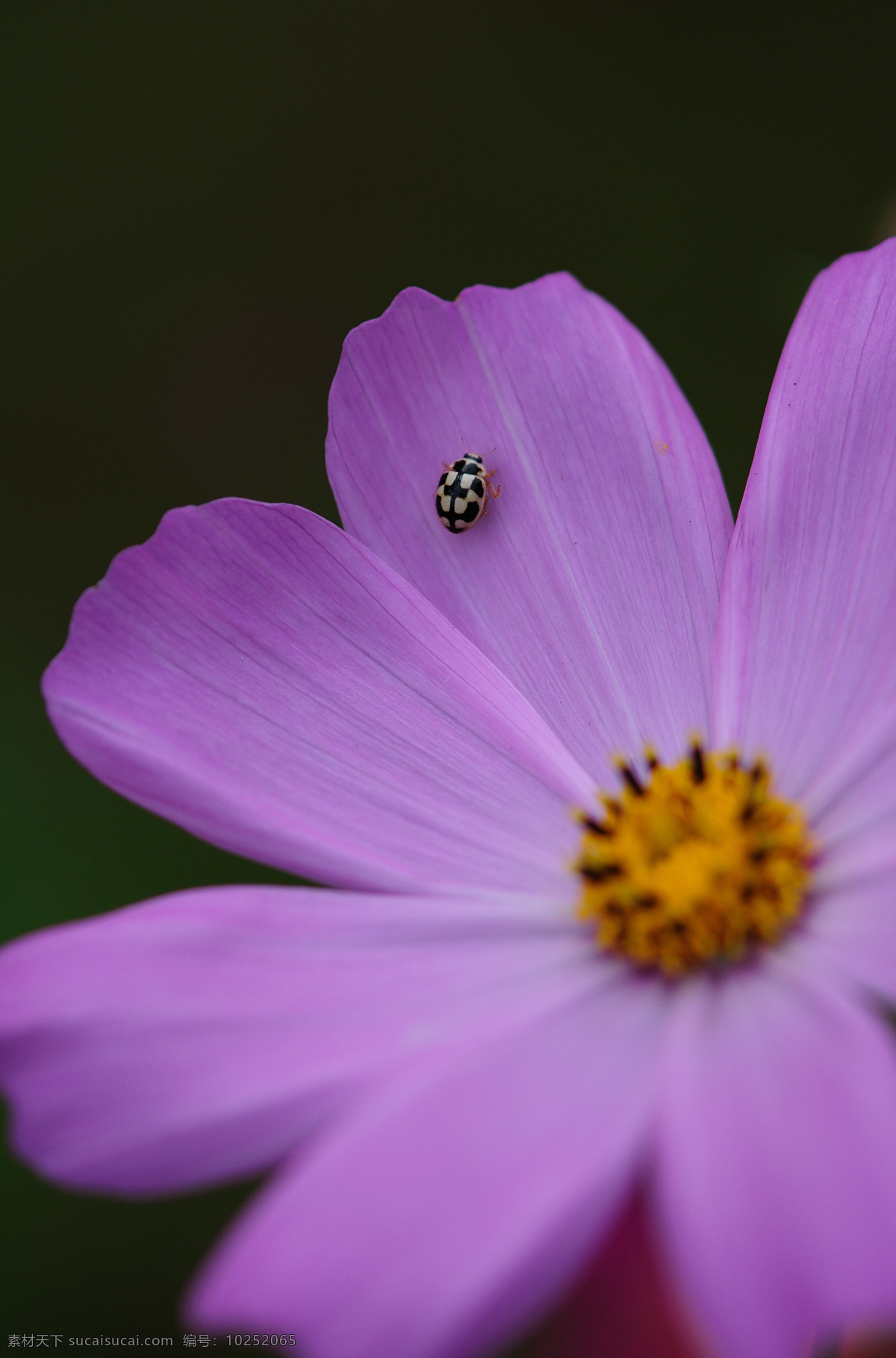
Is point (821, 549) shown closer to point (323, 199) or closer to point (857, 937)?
point (857, 937)

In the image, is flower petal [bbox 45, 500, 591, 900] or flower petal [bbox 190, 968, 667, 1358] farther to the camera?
flower petal [bbox 45, 500, 591, 900]

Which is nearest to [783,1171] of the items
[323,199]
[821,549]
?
[821,549]

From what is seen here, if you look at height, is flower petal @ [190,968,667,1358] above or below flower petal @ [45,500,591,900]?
below

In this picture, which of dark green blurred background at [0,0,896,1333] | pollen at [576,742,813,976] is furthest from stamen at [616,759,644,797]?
dark green blurred background at [0,0,896,1333]

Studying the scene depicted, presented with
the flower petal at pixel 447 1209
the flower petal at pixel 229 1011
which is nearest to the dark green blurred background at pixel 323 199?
the flower petal at pixel 229 1011

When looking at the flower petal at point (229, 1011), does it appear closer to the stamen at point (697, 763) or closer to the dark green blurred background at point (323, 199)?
the stamen at point (697, 763)

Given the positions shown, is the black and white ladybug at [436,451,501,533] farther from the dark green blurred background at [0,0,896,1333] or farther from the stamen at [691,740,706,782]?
the dark green blurred background at [0,0,896,1333]

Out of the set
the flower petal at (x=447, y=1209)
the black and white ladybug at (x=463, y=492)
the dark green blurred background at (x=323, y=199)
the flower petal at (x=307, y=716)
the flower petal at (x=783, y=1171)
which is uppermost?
the dark green blurred background at (x=323, y=199)
